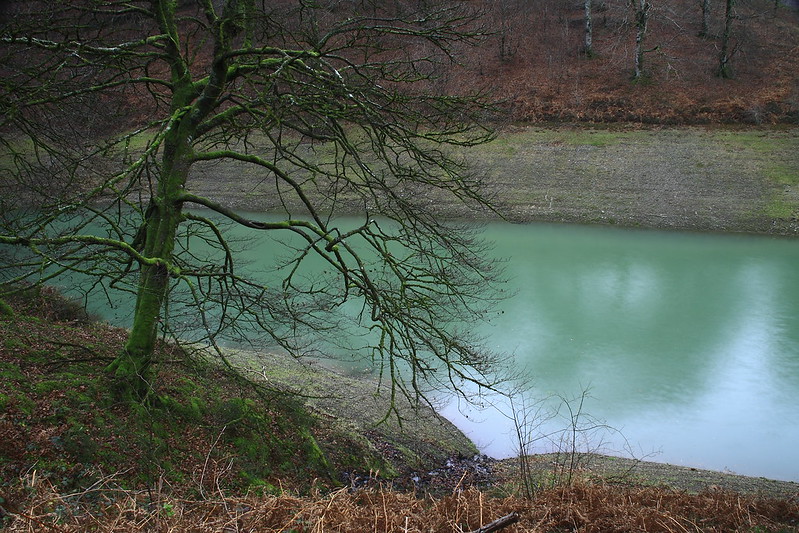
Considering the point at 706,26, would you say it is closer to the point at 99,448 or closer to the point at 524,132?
the point at 524,132

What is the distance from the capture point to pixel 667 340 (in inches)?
457

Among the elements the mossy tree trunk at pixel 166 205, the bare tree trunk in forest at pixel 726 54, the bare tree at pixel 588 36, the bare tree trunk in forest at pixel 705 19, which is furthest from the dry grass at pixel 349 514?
the bare tree trunk in forest at pixel 705 19

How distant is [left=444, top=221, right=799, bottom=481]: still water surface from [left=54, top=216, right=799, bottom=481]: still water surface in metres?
0.03

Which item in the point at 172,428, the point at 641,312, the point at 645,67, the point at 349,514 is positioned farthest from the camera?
the point at 645,67

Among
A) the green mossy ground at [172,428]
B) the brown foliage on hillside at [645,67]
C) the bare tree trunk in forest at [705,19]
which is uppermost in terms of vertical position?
the bare tree trunk in forest at [705,19]

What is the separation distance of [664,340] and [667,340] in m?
0.06

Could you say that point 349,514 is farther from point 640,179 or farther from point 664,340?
point 640,179

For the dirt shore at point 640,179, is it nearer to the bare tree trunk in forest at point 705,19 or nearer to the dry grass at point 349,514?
the bare tree trunk in forest at point 705,19

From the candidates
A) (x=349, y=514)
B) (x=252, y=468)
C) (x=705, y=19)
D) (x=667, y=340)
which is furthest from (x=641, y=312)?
(x=705, y=19)

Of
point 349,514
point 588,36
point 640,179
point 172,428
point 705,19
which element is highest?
point 705,19

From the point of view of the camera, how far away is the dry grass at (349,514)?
2418 millimetres

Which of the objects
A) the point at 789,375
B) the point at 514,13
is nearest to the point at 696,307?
the point at 789,375

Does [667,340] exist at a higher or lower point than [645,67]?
lower

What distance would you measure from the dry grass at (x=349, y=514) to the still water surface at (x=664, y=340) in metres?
4.37
